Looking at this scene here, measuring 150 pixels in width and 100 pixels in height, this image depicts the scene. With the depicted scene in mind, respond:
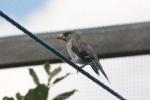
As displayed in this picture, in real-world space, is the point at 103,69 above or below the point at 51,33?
below

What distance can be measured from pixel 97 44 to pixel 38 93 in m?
1.20

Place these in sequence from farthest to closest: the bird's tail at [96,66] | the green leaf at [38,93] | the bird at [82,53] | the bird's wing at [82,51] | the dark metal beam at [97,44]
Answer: the bird's wing at [82,51], the bird at [82,53], the bird's tail at [96,66], the dark metal beam at [97,44], the green leaf at [38,93]

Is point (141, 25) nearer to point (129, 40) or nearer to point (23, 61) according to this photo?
point (129, 40)

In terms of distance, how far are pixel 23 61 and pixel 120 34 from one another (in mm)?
375

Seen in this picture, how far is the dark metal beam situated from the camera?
204cm

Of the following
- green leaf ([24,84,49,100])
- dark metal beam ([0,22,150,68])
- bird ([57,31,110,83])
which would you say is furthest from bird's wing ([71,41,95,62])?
green leaf ([24,84,49,100])

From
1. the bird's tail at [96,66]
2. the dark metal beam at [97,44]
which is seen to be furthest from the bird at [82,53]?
the dark metal beam at [97,44]

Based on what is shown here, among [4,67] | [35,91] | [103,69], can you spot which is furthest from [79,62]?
[35,91]

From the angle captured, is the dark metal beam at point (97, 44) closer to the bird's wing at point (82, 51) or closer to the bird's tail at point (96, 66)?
the bird's tail at point (96, 66)

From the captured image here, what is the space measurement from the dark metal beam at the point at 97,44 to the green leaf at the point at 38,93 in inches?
43.7

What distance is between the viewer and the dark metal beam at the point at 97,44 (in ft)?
6.69

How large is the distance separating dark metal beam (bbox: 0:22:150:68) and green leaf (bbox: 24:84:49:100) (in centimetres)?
111

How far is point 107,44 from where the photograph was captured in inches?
82.4

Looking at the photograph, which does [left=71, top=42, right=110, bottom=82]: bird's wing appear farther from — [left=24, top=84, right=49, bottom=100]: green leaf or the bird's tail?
[left=24, top=84, right=49, bottom=100]: green leaf
